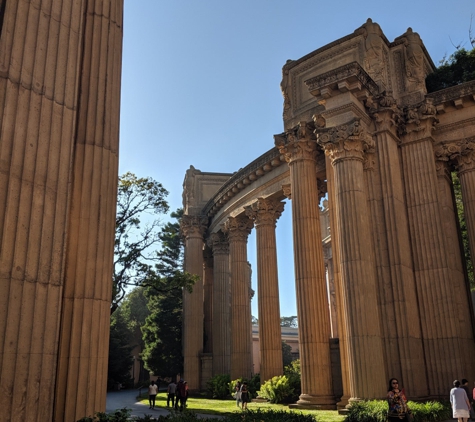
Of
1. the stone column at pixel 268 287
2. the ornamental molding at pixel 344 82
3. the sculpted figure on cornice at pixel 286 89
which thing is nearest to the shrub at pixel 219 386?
the stone column at pixel 268 287

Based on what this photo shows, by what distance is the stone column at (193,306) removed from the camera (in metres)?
48.6

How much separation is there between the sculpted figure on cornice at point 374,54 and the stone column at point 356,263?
5.35 meters

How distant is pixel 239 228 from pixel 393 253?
21077 mm

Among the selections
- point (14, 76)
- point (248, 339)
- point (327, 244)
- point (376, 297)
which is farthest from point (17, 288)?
point (327, 244)

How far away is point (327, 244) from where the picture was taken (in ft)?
202

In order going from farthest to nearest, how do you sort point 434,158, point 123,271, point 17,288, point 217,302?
point 217,302, point 123,271, point 434,158, point 17,288

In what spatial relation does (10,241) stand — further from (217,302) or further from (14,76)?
(217,302)

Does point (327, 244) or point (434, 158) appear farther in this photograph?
point (327, 244)

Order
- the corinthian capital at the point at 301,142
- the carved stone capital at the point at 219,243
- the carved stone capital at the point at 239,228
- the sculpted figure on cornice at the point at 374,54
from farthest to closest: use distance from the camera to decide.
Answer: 1. the carved stone capital at the point at 219,243
2. the carved stone capital at the point at 239,228
3. the corinthian capital at the point at 301,142
4. the sculpted figure on cornice at the point at 374,54

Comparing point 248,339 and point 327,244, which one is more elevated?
point 327,244

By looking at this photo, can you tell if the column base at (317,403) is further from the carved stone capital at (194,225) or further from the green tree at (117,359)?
the green tree at (117,359)

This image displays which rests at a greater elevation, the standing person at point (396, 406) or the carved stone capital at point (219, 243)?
the carved stone capital at point (219, 243)

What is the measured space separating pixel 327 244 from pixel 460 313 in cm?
3409

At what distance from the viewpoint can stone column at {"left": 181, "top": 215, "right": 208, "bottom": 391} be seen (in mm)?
48562
